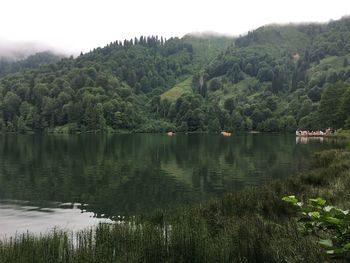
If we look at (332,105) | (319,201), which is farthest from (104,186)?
(332,105)

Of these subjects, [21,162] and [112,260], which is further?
[21,162]

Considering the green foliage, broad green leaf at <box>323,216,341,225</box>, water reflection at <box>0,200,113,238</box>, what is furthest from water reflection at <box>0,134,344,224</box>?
broad green leaf at <box>323,216,341,225</box>

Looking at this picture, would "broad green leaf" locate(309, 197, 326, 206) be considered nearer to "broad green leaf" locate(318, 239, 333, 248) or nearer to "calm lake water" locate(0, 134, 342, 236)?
"broad green leaf" locate(318, 239, 333, 248)

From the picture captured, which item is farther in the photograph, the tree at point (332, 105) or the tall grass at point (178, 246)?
the tree at point (332, 105)

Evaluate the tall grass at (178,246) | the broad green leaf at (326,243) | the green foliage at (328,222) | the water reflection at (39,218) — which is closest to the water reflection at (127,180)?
the water reflection at (39,218)

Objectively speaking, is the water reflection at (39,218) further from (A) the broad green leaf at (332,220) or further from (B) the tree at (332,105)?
(B) the tree at (332,105)

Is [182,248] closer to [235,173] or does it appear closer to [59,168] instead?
[235,173]

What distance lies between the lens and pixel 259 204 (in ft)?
79.4

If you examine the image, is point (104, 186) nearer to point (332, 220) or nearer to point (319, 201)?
point (319, 201)

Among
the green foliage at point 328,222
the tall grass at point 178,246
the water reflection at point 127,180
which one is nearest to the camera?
the green foliage at point 328,222

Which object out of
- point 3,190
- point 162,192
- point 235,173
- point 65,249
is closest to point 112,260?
point 65,249

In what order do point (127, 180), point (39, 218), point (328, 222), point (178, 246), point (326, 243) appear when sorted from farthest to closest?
point (127, 180) < point (39, 218) < point (178, 246) < point (328, 222) < point (326, 243)

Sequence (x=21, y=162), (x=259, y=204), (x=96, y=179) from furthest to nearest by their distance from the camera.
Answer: (x=21, y=162)
(x=96, y=179)
(x=259, y=204)

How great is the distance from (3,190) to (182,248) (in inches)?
1221
